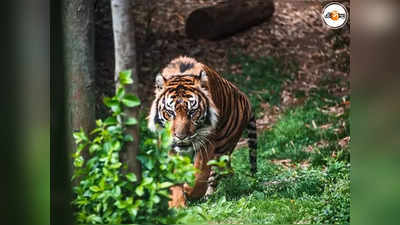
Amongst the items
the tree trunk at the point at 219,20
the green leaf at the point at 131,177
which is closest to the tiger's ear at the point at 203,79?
the tree trunk at the point at 219,20

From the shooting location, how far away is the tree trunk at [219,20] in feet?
18.6

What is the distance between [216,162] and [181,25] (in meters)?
1.44

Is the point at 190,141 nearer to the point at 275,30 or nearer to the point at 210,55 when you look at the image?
the point at 210,55

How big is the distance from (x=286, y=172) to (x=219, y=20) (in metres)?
1.68

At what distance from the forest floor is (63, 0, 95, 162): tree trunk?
81 mm

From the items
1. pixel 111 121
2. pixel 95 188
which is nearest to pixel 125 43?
pixel 111 121

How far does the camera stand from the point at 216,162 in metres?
5.37

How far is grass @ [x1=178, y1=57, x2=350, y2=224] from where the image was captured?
5.55 metres

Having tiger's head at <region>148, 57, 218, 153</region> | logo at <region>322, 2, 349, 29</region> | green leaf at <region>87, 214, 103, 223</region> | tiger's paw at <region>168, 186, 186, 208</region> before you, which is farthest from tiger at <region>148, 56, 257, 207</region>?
logo at <region>322, 2, 349, 29</region>

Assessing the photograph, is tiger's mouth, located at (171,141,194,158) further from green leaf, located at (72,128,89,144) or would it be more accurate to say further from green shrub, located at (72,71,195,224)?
green leaf, located at (72,128,89,144)

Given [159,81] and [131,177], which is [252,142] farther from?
[131,177]

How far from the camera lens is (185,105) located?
570 centimetres

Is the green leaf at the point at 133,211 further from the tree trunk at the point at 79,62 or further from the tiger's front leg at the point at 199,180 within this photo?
the tree trunk at the point at 79,62

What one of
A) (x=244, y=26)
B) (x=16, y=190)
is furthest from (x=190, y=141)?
(x=16, y=190)
